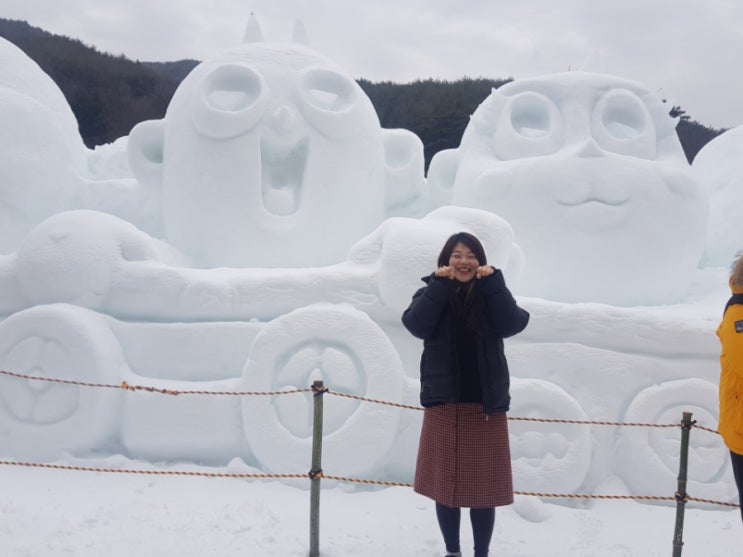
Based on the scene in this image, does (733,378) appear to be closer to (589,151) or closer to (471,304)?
(471,304)

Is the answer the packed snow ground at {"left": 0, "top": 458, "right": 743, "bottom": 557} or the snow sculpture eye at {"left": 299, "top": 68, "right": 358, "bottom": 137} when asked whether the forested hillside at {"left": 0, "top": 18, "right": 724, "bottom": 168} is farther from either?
the packed snow ground at {"left": 0, "top": 458, "right": 743, "bottom": 557}

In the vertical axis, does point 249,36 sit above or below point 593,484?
above

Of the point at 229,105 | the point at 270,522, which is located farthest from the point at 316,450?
the point at 229,105

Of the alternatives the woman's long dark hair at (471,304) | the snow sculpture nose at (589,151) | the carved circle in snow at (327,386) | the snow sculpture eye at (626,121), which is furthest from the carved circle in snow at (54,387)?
the snow sculpture eye at (626,121)

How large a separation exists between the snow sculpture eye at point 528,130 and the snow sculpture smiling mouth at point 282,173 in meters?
1.40

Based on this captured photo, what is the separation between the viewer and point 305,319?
10.9 ft

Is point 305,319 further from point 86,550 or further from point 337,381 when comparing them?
point 86,550

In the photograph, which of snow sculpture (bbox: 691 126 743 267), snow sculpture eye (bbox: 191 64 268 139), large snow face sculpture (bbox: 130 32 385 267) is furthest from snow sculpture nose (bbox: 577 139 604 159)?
snow sculpture eye (bbox: 191 64 268 139)

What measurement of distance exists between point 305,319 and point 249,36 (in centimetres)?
269

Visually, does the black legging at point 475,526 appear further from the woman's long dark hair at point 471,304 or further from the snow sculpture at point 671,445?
the snow sculpture at point 671,445

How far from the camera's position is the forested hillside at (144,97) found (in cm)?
1578

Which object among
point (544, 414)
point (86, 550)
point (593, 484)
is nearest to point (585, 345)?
point (544, 414)

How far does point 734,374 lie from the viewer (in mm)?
1987

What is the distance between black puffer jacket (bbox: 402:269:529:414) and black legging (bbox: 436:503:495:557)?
1.12 ft
